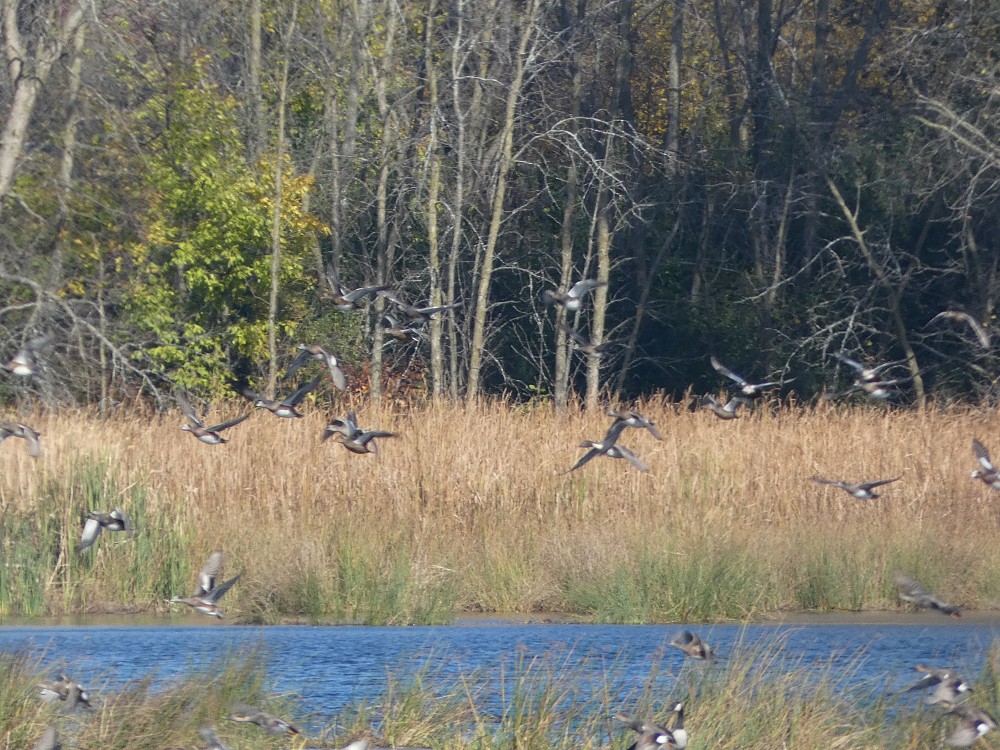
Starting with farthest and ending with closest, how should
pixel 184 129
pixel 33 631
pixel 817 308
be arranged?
1. pixel 817 308
2. pixel 184 129
3. pixel 33 631

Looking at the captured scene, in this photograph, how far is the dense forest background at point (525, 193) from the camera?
1013 inches

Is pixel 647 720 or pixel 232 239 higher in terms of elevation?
pixel 232 239

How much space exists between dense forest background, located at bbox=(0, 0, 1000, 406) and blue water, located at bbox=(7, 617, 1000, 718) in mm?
10090

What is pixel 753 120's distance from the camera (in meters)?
31.8

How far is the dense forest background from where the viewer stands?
25734 mm

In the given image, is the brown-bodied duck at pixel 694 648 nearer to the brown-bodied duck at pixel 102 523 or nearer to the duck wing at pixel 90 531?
the brown-bodied duck at pixel 102 523

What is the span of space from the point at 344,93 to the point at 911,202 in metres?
10.4

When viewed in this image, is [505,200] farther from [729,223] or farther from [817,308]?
[817,308]

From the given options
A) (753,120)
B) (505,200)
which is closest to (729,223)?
(753,120)

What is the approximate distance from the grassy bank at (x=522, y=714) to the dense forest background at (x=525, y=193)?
14.7m

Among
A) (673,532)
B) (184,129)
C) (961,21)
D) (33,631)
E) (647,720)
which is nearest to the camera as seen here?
(647,720)

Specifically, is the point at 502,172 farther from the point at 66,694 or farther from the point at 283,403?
the point at 66,694

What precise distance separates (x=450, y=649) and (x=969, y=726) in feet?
16.8

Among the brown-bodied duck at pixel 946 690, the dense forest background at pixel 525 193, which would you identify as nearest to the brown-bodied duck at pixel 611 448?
the brown-bodied duck at pixel 946 690
